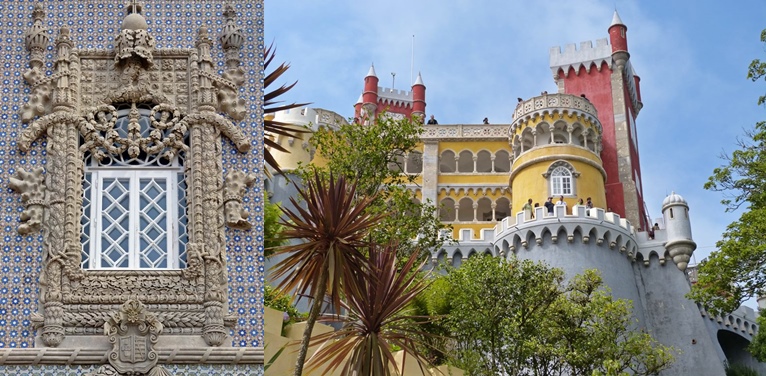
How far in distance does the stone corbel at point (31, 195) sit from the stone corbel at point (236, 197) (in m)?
2.47

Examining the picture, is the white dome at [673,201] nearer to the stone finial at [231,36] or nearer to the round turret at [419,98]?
the round turret at [419,98]

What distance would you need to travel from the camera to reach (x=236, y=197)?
17.4 m

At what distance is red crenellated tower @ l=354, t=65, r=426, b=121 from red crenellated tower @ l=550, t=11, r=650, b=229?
9.36m

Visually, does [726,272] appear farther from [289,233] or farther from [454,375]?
[289,233]

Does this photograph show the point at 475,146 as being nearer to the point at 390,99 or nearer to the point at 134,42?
the point at 390,99

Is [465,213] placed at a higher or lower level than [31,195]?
higher

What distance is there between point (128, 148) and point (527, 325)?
15734mm

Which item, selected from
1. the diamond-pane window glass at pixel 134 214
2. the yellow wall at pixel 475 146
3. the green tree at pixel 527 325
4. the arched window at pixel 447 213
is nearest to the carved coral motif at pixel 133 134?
the diamond-pane window glass at pixel 134 214

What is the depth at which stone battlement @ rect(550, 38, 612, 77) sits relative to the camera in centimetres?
6259

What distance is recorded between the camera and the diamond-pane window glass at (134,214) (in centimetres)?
1694

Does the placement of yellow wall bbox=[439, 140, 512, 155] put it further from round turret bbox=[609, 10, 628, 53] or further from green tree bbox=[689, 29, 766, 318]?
green tree bbox=[689, 29, 766, 318]

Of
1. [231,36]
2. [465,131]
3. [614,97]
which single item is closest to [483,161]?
[465,131]

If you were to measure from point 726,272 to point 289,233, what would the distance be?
15898 mm

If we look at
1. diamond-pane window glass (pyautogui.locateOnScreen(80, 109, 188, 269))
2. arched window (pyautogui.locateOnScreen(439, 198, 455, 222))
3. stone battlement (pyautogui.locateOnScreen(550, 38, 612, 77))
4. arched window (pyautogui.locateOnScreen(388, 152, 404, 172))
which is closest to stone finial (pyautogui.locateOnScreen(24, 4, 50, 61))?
diamond-pane window glass (pyautogui.locateOnScreen(80, 109, 188, 269))
